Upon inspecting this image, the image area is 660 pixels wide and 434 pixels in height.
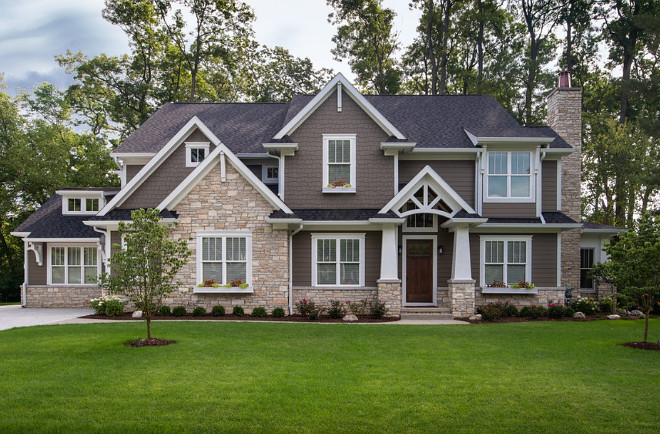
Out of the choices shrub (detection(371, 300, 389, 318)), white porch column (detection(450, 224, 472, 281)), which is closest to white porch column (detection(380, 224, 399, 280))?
shrub (detection(371, 300, 389, 318))

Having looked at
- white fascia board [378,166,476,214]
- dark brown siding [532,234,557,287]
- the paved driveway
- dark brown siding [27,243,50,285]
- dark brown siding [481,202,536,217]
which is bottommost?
the paved driveway

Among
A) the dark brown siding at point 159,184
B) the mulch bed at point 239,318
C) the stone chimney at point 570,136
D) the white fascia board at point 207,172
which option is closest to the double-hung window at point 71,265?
the dark brown siding at point 159,184

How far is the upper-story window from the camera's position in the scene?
1703cm

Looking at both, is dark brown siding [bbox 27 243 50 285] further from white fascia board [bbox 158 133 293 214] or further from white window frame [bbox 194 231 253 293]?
white window frame [bbox 194 231 253 293]

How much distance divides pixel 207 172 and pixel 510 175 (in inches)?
430

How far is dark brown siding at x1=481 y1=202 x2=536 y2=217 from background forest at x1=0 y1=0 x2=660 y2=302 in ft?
36.0

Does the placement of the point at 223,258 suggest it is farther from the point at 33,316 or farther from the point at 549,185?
the point at 549,185

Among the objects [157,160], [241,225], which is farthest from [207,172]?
[157,160]

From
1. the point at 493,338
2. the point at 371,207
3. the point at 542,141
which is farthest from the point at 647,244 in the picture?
the point at 371,207

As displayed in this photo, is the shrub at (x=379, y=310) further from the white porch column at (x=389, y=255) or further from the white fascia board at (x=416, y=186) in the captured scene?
the white fascia board at (x=416, y=186)

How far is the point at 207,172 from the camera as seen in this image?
15.2 metres

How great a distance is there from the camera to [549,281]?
1677cm

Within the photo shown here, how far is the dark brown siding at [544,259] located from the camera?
16766 mm

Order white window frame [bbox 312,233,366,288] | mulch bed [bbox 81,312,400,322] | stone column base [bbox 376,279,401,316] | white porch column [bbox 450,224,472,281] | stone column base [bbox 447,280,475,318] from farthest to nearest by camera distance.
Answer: white window frame [bbox 312,233,366,288], white porch column [bbox 450,224,472,281], stone column base [bbox 447,280,475,318], stone column base [bbox 376,279,401,316], mulch bed [bbox 81,312,400,322]
